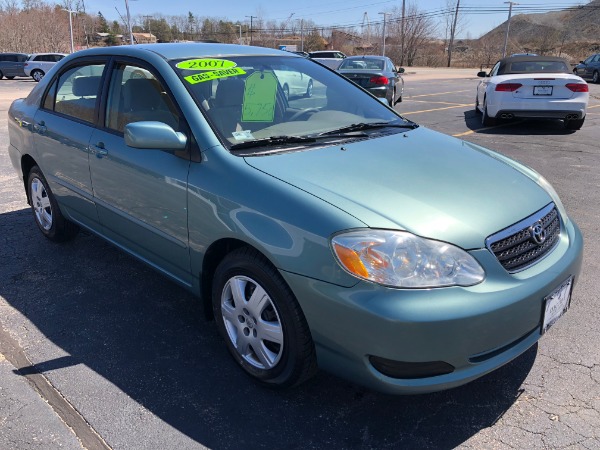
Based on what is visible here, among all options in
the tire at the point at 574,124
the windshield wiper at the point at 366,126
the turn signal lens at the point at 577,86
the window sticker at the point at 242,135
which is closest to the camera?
the window sticker at the point at 242,135

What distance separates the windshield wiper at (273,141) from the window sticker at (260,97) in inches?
9.0

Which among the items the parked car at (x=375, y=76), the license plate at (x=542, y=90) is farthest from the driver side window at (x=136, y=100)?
the parked car at (x=375, y=76)

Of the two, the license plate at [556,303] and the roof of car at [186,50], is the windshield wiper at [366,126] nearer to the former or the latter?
the roof of car at [186,50]

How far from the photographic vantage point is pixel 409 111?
1382 cm

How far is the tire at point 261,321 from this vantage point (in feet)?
7.50

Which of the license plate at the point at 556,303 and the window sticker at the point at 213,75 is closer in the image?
the license plate at the point at 556,303

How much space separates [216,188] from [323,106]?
120cm

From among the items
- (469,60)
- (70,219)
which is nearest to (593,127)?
(70,219)

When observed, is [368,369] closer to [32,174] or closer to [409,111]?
[32,174]

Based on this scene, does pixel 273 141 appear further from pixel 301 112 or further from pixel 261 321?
pixel 261 321

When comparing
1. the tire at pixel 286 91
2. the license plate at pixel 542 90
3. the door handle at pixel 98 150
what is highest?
the tire at pixel 286 91

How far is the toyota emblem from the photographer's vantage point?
2344mm

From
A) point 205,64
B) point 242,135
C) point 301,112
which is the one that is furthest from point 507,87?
point 242,135

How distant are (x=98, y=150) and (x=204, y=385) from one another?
1743 millimetres
